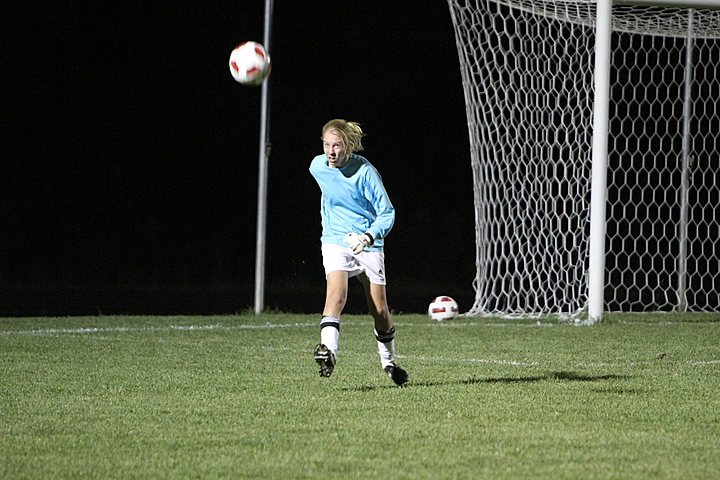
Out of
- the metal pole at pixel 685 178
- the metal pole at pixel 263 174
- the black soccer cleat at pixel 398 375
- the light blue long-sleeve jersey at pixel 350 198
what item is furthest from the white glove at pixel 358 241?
the metal pole at pixel 685 178

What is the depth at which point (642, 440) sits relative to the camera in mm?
5102

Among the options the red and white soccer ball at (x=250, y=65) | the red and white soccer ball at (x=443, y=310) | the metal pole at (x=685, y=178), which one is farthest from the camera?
the metal pole at (x=685, y=178)

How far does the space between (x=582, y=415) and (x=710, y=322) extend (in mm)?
6725

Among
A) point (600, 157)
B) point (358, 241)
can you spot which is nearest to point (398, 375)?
point (358, 241)

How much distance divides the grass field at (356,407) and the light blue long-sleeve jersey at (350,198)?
2.84 feet

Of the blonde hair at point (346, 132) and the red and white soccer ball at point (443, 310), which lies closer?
the blonde hair at point (346, 132)

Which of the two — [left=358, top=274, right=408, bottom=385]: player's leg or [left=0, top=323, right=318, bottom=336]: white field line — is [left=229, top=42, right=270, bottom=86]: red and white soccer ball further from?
[left=0, top=323, right=318, bottom=336]: white field line

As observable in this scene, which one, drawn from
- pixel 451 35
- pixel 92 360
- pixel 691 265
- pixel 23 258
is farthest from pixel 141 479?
pixel 451 35

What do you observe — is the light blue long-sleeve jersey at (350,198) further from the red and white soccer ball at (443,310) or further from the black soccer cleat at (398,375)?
the red and white soccer ball at (443,310)

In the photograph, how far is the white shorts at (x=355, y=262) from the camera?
273 inches

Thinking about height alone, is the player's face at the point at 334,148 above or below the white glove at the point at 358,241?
above

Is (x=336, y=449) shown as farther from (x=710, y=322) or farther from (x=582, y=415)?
(x=710, y=322)

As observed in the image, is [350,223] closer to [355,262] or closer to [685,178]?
[355,262]

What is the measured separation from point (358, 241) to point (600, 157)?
16.4ft
